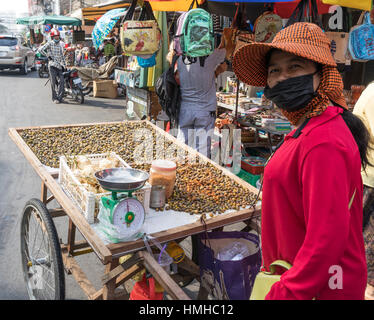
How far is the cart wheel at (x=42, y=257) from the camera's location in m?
2.36

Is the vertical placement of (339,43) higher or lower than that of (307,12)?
lower

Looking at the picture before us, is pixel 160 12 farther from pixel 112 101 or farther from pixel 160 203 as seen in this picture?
pixel 112 101

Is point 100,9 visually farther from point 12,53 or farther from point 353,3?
point 353,3

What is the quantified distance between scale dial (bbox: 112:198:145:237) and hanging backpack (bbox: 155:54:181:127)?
2.73 metres

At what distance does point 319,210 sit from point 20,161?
235 inches

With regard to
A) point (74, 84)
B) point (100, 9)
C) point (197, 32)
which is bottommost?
point (74, 84)

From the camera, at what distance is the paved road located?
10.8 feet

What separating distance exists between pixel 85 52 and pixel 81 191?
55.3ft

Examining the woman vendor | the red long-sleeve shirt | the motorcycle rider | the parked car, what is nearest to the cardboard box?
the motorcycle rider

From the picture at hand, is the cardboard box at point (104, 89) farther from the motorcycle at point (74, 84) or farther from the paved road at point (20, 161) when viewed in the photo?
the motorcycle at point (74, 84)

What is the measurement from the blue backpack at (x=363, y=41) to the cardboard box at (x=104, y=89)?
9848mm

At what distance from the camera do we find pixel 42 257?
289 cm

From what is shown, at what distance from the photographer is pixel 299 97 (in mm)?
1354

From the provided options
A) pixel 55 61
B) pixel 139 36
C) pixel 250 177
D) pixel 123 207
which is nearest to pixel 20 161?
pixel 139 36
